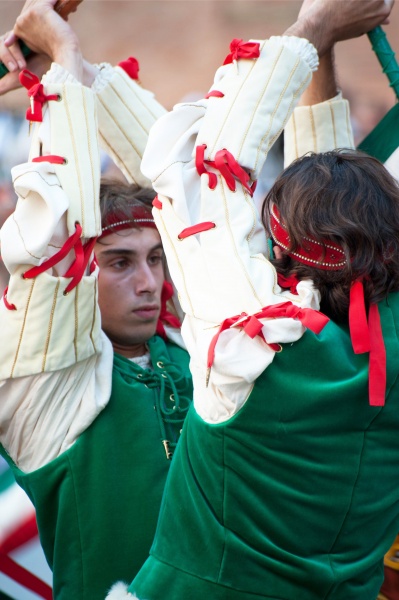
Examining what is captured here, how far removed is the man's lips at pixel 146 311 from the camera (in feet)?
8.18

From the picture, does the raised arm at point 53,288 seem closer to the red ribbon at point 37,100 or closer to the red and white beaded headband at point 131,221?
the red ribbon at point 37,100

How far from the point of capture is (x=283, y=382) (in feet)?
5.45

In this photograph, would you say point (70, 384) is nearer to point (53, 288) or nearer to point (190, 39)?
point (53, 288)

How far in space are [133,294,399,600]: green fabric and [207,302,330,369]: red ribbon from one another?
1.6 inches

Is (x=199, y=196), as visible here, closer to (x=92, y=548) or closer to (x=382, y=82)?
(x=92, y=548)

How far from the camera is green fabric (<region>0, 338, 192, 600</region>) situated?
212 cm

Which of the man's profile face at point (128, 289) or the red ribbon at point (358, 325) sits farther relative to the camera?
the man's profile face at point (128, 289)

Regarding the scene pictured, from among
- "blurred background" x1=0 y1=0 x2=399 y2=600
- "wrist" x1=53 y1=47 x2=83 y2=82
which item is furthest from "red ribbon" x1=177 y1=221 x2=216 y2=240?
"blurred background" x1=0 y1=0 x2=399 y2=600

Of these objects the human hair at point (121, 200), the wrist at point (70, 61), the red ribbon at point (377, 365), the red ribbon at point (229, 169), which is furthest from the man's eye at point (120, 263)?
the red ribbon at point (377, 365)

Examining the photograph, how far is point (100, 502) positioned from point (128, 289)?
656mm

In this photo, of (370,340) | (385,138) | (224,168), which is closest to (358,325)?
(370,340)

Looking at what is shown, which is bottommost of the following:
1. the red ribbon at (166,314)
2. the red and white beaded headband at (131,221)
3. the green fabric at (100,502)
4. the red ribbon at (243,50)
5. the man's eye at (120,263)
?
the green fabric at (100,502)

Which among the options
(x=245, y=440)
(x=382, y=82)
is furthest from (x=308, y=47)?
(x=382, y=82)

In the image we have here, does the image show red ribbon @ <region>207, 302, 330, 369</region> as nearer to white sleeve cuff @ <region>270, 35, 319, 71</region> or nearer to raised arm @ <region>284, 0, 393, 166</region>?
white sleeve cuff @ <region>270, 35, 319, 71</region>
